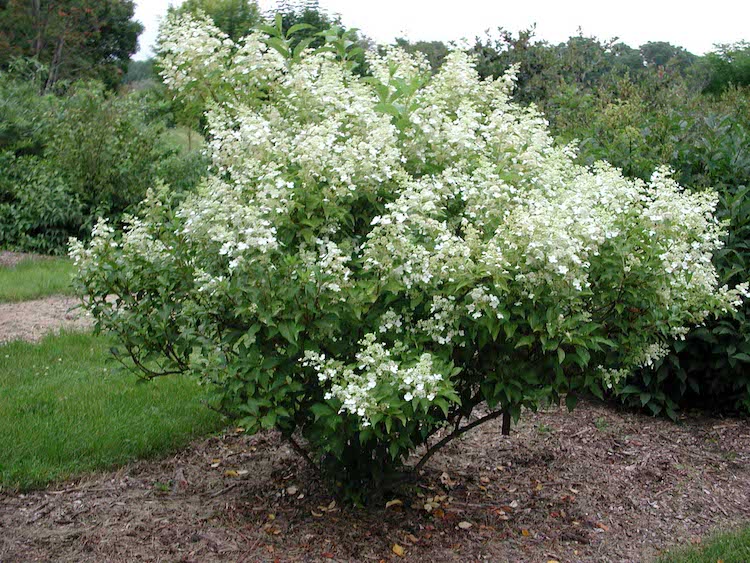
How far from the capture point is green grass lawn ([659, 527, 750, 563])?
3.83 m

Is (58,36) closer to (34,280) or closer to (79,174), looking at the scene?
(79,174)

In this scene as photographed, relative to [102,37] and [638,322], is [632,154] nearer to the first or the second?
[638,322]

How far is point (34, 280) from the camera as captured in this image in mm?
9344

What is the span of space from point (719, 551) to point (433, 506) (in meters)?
1.42

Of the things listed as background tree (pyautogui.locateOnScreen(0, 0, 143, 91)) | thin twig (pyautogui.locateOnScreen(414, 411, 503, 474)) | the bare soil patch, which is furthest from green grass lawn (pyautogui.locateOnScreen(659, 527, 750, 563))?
background tree (pyautogui.locateOnScreen(0, 0, 143, 91))

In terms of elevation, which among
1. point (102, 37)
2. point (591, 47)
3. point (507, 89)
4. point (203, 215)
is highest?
point (102, 37)

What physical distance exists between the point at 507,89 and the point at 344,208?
1.28 metres

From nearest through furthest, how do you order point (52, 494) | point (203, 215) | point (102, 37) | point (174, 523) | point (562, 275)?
point (562, 275), point (203, 215), point (174, 523), point (52, 494), point (102, 37)

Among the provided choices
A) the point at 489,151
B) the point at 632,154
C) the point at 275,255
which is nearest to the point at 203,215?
the point at 275,255

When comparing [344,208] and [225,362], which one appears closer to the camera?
[344,208]

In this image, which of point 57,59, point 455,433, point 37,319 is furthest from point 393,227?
point 57,59

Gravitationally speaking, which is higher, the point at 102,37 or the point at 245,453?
the point at 102,37

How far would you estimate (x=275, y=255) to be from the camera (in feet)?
11.1

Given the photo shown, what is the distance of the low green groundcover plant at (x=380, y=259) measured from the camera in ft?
10.6
